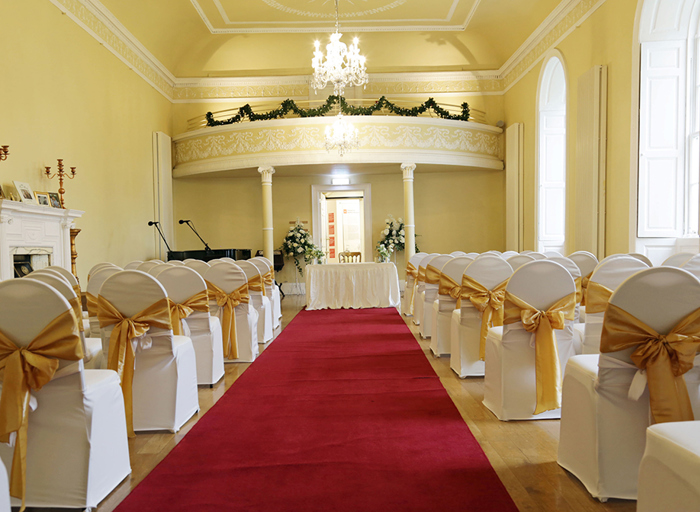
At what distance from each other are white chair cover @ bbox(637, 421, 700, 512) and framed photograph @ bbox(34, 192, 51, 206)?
729 centimetres

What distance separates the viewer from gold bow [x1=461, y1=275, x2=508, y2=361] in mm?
3705

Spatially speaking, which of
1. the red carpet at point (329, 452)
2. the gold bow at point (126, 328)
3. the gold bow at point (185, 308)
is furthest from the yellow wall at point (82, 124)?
the red carpet at point (329, 452)

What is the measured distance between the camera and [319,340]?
232 inches

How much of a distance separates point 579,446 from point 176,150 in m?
11.8

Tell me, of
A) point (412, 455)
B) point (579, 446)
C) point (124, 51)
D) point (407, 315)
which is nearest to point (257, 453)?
point (412, 455)

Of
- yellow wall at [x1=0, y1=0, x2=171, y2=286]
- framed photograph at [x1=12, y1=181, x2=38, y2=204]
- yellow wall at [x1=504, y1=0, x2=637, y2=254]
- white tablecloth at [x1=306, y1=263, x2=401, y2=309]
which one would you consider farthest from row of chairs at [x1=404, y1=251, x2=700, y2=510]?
yellow wall at [x1=0, y1=0, x2=171, y2=286]

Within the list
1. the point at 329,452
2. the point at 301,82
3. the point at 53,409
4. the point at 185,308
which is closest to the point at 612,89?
the point at 185,308

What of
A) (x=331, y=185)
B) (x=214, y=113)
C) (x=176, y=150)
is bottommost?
(x=331, y=185)

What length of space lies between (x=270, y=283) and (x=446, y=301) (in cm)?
265

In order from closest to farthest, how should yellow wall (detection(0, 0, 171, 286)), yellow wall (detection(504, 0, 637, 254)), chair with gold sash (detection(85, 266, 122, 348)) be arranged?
chair with gold sash (detection(85, 266, 122, 348)) < yellow wall (detection(0, 0, 171, 286)) < yellow wall (detection(504, 0, 637, 254))

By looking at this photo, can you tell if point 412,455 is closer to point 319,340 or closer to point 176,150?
point 319,340

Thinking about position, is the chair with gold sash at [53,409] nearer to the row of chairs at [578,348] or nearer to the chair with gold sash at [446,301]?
the row of chairs at [578,348]

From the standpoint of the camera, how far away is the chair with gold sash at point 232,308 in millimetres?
4555

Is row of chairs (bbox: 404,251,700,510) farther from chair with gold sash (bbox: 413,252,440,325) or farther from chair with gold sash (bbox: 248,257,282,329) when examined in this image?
chair with gold sash (bbox: 248,257,282,329)
